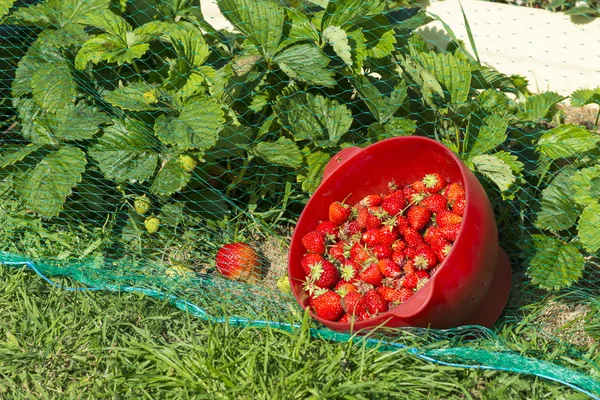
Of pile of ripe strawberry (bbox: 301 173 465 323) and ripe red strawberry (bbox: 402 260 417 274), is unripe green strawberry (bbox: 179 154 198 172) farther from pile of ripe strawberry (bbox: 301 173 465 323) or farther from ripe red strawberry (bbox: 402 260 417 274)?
ripe red strawberry (bbox: 402 260 417 274)

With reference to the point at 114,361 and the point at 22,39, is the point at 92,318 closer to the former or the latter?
the point at 114,361

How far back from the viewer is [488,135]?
238 cm

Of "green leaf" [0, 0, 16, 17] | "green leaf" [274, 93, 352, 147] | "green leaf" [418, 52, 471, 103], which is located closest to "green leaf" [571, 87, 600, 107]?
"green leaf" [418, 52, 471, 103]

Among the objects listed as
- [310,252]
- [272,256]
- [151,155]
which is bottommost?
[272,256]

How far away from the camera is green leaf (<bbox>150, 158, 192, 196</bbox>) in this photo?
245 cm

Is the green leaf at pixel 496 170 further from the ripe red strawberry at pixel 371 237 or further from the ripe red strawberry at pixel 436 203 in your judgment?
the ripe red strawberry at pixel 371 237

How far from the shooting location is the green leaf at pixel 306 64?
2408mm

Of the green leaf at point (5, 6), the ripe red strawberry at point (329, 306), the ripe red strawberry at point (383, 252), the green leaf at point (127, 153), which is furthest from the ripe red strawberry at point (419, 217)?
the green leaf at point (5, 6)

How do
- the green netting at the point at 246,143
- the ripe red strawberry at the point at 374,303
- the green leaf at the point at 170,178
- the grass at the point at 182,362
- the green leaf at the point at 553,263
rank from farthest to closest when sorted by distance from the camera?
the green leaf at the point at 170,178, the green netting at the point at 246,143, the green leaf at the point at 553,263, the ripe red strawberry at the point at 374,303, the grass at the point at 182,362

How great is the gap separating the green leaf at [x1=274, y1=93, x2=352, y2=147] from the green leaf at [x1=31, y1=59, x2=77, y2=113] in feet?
2.30

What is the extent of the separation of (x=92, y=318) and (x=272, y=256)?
645 mm

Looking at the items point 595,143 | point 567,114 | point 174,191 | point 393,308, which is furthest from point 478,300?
point 567,114

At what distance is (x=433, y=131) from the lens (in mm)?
2615

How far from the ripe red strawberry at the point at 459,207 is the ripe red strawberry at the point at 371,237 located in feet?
0.79
